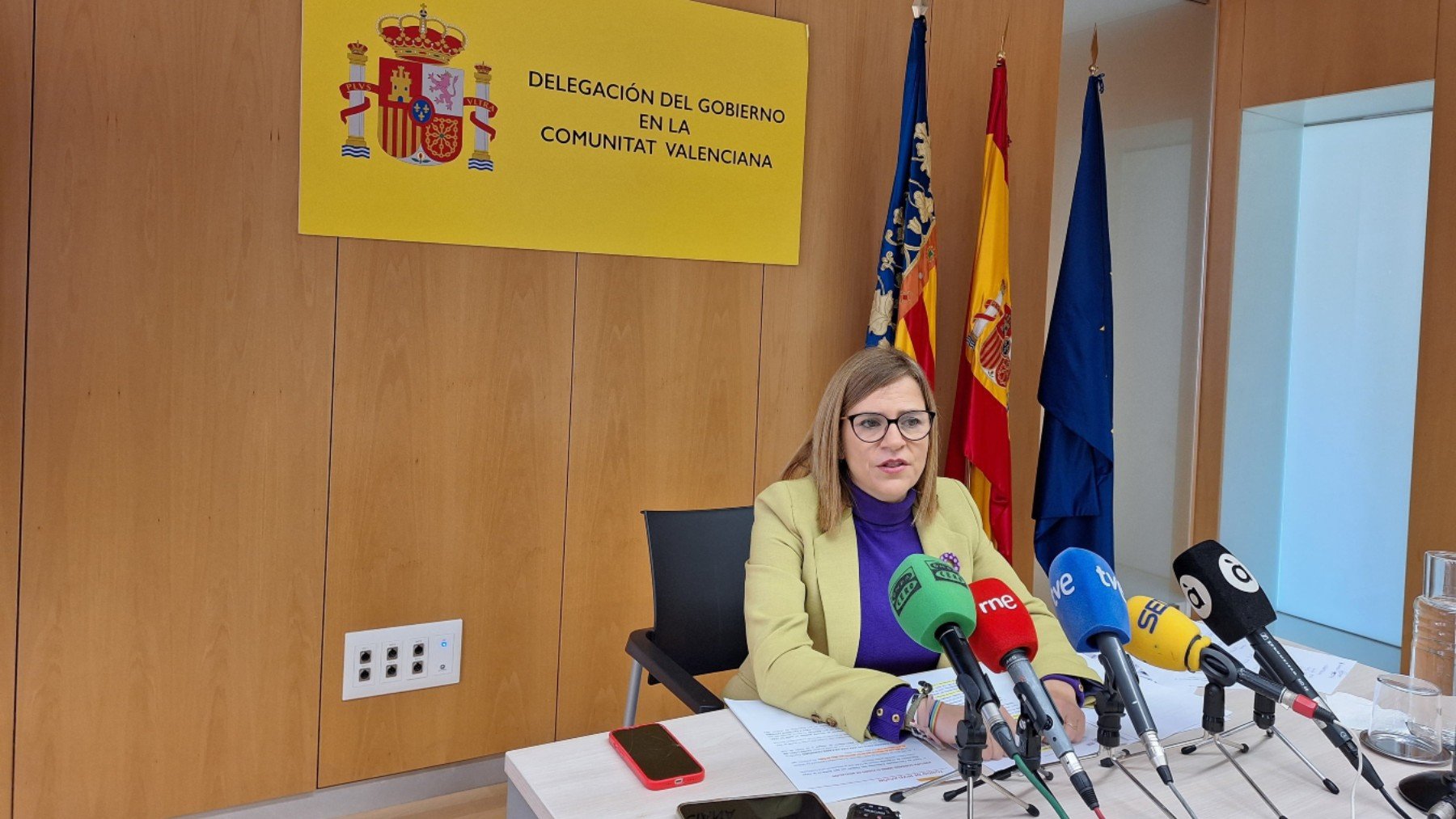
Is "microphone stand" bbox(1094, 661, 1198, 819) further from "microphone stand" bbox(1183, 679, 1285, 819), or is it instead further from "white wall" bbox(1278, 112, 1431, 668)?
"white wall" bbox(1278, 112, 1431, 668)

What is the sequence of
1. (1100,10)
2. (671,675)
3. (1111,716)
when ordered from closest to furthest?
(1111,716) → (671,675) → (1100,10)

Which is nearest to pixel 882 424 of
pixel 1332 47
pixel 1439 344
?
pixel 1439 344

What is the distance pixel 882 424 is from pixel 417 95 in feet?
4.86

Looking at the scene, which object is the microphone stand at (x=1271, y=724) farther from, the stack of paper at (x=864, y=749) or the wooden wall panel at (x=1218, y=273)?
the wooden wall panel at (x=1218, y=273)

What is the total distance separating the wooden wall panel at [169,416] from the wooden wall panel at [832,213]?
4.36ft

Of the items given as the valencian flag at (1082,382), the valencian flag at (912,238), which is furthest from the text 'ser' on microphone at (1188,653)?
the valencian flag at (1082,382)

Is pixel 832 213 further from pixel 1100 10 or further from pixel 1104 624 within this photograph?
pixel 1104 624

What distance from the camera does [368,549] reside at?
2.79m

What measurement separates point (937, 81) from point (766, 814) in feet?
9.15

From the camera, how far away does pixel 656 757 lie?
58.6 inches

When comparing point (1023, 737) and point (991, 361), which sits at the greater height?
point (991, 361)

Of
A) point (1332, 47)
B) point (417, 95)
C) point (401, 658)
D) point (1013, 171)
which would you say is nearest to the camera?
point (417, 95)

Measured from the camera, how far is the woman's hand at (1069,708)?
161 cm

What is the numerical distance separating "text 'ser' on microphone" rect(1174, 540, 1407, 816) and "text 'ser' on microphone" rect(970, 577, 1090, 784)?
0.29 metres
